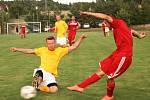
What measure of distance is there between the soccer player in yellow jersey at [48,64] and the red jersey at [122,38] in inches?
58.8

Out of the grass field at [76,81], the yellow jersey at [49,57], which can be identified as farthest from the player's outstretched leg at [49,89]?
the yellow jersey at [49,57]

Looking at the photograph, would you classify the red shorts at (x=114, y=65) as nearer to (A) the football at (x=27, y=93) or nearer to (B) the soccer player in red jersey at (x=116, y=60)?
(B) the soccer player in red jersey at (x=116, y=60)

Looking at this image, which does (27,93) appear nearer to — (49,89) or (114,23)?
(49,89)

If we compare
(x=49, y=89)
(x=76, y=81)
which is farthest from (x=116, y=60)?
(x=76, y=81)

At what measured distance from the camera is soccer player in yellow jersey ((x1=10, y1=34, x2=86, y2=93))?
409 inches

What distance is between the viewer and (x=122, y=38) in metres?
9.05

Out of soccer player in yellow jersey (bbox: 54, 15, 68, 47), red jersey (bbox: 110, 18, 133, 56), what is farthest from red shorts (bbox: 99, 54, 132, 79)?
soccer player in yellow jersey (bbox: 54, 15, 68, 47)

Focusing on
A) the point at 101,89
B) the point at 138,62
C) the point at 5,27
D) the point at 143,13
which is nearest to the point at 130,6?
the point at 143,13

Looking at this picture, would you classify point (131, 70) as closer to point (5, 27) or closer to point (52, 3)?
point (5, 27)

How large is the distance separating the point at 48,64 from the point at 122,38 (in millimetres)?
2492

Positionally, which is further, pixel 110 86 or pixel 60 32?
pixel 60 32

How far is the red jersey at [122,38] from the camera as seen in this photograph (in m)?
9.01

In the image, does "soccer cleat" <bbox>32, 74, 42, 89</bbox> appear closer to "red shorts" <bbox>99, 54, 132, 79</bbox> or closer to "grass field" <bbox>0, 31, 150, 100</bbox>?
"grass field" <bbox>0, 31, 150, 100</bbox>

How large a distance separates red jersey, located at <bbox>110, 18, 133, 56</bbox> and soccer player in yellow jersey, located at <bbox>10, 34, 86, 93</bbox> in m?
1.49
